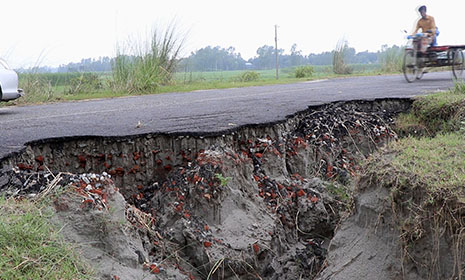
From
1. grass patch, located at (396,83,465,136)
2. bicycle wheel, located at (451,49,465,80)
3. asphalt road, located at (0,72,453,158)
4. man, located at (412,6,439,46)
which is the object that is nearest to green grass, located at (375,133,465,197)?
grass patch, located at (396,83,465,136)

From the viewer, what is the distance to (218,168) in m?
4.77

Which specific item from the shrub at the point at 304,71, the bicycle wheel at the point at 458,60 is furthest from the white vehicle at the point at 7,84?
the shrub at the point at 304,71

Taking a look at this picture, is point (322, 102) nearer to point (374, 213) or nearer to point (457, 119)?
point (457, 119)

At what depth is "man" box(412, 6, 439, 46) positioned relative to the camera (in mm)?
12523

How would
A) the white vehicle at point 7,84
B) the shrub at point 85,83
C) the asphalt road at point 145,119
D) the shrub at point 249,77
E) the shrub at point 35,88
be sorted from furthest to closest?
1. the shrub at point 249,77
2. the shrub at point 85,83
3. the shrub at point 35,88
4. the white vehicle at point 7,84
5. the asphalt road at point 145,119

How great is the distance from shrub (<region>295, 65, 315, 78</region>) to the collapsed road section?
14.8 m

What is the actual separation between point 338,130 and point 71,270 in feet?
13.9

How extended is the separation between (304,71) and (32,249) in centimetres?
1829

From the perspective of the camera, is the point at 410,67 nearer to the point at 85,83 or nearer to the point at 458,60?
the point at 458,60

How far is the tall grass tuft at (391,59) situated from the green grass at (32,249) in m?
18.5

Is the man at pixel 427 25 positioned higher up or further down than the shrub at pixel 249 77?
higher up

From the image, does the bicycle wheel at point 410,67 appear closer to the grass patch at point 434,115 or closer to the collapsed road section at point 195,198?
the grass patch at point 434,115

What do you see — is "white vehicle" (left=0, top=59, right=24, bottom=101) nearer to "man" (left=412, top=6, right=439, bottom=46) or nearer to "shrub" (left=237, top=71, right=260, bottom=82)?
"man" (left=412, top=6, right=439, bottom=46)

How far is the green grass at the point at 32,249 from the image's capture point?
9.84ft
